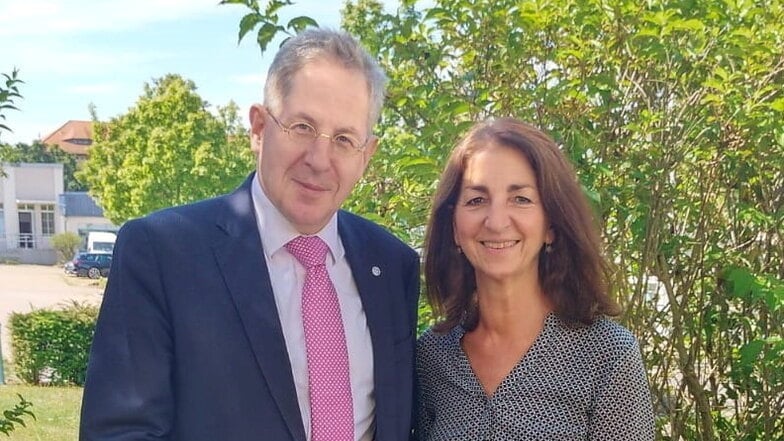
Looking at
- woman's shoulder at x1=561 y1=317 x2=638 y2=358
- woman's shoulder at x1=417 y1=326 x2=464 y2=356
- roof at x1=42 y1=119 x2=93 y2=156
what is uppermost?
roof at x1=42 y1=119 x2=93 y2=156

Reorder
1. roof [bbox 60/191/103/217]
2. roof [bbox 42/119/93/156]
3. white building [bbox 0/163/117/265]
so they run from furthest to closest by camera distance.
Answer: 1. roof [bbox 42/119/93/156]
2. roof [bbox 60/191/103/217]
3. white building [bbox 0/163/117/265]

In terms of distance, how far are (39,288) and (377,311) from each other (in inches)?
1248

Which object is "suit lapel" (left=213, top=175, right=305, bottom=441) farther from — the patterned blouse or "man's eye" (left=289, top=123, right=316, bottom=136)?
the patterned blouse

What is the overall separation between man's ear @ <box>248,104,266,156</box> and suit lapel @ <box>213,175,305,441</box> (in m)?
0.22

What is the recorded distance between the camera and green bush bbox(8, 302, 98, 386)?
40.8 ft

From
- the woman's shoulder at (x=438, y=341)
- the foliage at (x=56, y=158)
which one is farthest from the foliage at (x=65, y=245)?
the woman's shoulder at (x=438, y=341)

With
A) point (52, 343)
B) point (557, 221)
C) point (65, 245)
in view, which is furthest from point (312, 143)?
point (65, 245)

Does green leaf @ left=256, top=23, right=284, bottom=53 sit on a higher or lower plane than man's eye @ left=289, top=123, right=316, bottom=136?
higher

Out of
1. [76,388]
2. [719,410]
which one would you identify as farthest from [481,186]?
[76,388]

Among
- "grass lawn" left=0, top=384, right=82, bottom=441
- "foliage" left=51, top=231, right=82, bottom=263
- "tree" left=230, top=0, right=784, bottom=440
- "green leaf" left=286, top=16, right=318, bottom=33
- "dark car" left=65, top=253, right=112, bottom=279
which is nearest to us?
"green leaf" left=286, top=16, right=318, bottom=33

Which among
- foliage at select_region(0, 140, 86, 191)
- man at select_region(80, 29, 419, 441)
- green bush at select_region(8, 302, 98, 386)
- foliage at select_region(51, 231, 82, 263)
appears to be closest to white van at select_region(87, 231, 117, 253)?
foliage at select_region(51, 231, 82, 263)

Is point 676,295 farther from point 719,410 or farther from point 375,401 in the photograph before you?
point 375,401

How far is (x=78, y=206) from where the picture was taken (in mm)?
55656

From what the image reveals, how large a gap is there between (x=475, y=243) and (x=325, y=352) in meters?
0.55
